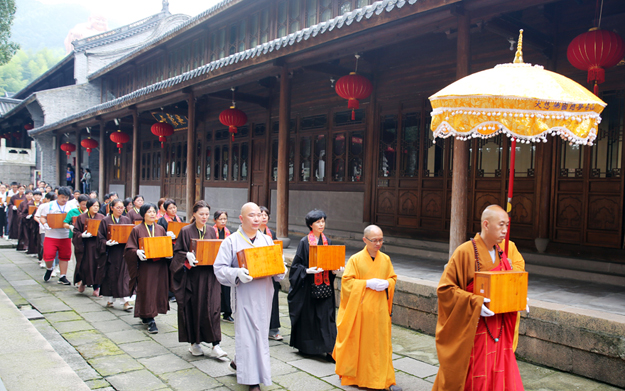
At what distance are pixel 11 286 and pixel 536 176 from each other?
865cm

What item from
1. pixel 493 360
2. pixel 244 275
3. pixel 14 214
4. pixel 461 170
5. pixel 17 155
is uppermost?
pixel 17 155

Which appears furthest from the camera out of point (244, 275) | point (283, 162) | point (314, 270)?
point (283, 162)

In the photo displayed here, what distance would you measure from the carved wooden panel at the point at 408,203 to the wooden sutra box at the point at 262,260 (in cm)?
511

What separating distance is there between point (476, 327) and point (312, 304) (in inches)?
83.8

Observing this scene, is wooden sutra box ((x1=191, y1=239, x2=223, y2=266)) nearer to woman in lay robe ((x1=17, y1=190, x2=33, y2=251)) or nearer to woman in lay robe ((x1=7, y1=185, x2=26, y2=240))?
woman in lay robe ((x1=17, y1=190, x2=33, y2=251))

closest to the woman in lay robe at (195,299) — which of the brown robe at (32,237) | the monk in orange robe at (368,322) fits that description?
the monk in orange robe at (368,322)

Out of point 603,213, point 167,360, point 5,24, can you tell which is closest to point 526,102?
point 603,213

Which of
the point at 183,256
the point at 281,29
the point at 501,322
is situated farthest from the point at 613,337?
the point at 281,29

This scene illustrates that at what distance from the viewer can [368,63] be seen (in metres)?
9.13

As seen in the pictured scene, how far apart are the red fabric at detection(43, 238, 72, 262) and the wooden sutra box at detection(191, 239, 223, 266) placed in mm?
4623

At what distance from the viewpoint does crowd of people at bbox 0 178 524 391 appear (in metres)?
3.12

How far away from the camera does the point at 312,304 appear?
4852mm

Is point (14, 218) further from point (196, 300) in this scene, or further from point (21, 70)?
point (21, 70)

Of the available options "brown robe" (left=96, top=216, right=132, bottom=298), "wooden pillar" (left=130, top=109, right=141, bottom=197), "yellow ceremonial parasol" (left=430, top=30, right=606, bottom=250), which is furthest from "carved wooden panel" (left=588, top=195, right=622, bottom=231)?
"wooden pillar" (left=130, top=109, right=141, bottom=197)
